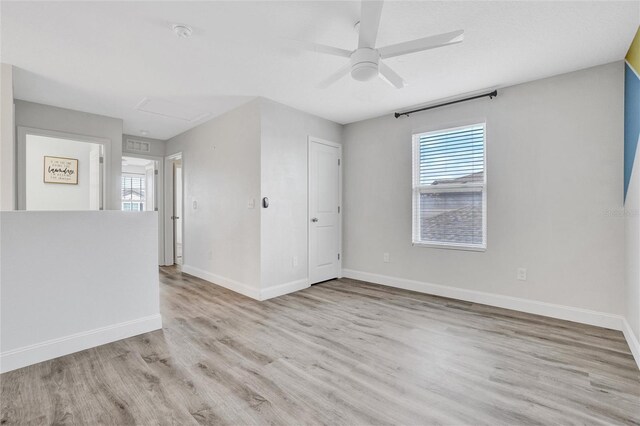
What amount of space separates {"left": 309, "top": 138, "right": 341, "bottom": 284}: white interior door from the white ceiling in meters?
0.98

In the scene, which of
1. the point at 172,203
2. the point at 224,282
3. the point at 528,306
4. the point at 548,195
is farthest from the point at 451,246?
the point at 172,203

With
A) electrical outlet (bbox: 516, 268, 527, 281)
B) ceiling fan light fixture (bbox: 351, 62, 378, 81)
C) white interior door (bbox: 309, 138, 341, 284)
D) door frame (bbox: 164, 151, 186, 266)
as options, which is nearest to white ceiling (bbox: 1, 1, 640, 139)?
ceiling fan light fixture (bbox: 351, 62, 378, 81)

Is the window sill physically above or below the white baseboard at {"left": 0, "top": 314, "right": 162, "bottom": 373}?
above

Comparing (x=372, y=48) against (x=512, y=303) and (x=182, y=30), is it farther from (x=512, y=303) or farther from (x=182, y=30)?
(x=512, y=303)

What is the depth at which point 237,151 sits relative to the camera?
4.24 m

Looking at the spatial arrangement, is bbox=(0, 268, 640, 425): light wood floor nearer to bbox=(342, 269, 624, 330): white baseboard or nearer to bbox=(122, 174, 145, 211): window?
bbox=(342, 269, 624, 330): white baseboard

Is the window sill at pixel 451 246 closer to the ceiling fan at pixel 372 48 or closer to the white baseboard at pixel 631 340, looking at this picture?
the white baseboard at pixel 631 340

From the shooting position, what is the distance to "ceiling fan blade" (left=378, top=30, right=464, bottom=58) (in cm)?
190

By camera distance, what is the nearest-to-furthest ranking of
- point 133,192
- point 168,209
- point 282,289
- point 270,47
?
point 270,47 → point 282,289 → point 168,209 → point 133,192

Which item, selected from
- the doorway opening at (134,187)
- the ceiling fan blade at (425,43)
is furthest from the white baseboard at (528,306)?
the doorway opening at (134,187)

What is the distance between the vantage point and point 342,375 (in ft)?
6.85

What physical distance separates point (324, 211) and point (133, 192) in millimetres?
7568

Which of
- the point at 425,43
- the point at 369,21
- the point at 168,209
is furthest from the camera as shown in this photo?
the point at 168,209

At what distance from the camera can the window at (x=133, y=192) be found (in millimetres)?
9258
